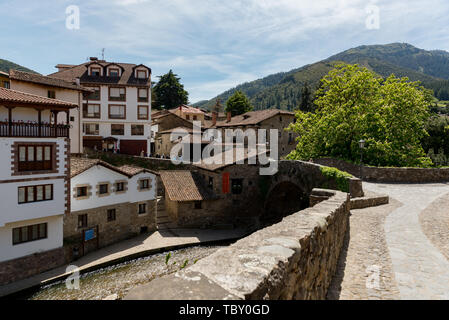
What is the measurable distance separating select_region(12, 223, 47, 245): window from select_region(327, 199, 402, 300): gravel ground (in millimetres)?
19511

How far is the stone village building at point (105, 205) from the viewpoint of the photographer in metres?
22.0

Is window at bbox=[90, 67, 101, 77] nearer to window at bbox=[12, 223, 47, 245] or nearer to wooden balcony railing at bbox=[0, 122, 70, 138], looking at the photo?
wooden balcony railing at bbox=[0, 122, 70, 138]

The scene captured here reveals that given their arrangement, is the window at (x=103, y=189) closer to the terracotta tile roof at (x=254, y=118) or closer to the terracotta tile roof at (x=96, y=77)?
the terracotta tile roof at (x=96, y=77)

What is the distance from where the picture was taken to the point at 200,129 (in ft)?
178

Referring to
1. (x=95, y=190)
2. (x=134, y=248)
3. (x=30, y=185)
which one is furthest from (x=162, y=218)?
(x=30, y=185)

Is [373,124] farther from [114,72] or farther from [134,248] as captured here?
[114,72]

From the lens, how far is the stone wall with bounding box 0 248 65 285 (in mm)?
17641

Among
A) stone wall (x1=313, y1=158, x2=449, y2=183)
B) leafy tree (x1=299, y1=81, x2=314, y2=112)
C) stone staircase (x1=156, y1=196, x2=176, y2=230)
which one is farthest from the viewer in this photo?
leafy tree (x1=299, y1=81, x2=314, y2=112)

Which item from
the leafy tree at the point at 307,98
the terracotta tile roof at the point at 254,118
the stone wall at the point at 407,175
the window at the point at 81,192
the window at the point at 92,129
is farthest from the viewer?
the leafy tree at the point at 307,98

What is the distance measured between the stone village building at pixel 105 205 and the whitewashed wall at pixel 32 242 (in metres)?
1.12

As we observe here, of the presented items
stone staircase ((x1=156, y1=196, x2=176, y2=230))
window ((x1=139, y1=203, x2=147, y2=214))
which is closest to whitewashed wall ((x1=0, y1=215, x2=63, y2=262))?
window ((x1=139, y1=203, x2=147, y2=214))

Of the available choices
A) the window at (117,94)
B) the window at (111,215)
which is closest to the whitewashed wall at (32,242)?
the window at (111,215)

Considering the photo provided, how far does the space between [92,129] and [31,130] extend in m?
21.6

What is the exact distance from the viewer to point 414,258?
6980 mm
